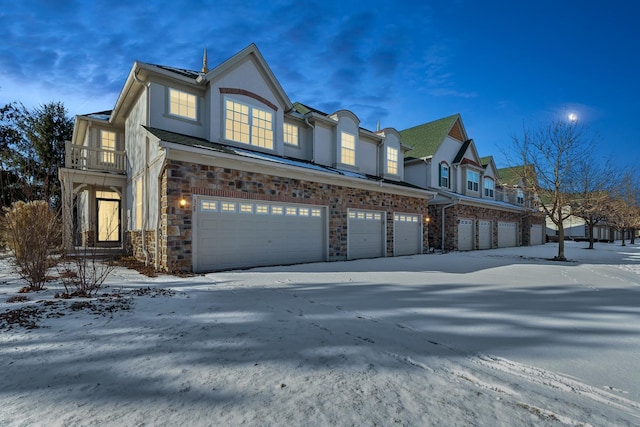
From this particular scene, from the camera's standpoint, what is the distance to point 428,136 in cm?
2173

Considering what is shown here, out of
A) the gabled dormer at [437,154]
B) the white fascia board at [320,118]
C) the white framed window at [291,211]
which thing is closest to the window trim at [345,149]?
the white fascia board at [320,118]

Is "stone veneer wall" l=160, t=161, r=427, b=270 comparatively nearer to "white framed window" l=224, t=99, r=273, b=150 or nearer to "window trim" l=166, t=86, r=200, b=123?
"white framed window" l=224, t=99, r=273, b=150

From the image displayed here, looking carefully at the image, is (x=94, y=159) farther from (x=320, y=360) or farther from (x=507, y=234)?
(x=507, y=234)

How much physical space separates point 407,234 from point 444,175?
282 inches

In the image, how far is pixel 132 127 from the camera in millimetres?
12242

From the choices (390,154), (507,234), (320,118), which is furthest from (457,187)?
(320,118)

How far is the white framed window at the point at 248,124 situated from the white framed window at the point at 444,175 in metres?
13.1

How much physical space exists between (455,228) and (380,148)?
7179mm

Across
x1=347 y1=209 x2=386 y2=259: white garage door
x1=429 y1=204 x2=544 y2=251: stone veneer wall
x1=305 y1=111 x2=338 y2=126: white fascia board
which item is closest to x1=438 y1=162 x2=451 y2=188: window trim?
x1=429 y1=204 x2=544 y2=251: stone veneer wall

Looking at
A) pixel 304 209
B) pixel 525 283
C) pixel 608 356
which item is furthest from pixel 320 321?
pixel 304 209

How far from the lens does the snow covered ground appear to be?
2268 millimetres

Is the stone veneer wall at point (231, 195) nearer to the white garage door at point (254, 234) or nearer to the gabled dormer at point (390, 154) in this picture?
the white garage door at point (254, 234)

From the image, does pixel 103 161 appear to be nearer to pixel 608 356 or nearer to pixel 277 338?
pixel 277 338

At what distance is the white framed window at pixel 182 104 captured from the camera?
10.6 metres
